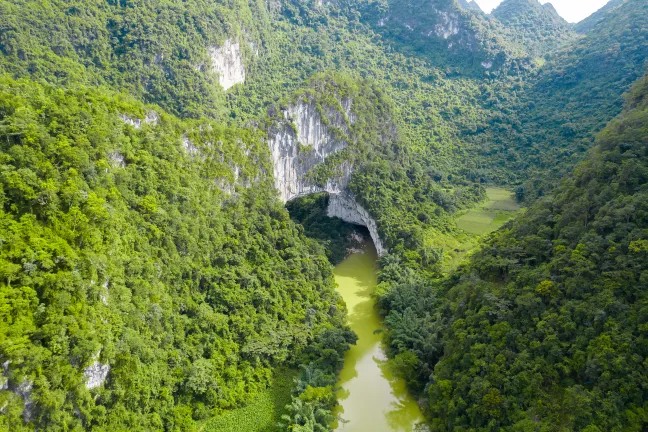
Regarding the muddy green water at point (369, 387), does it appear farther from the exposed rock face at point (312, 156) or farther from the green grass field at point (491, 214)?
the green grass field at point (491, 214)

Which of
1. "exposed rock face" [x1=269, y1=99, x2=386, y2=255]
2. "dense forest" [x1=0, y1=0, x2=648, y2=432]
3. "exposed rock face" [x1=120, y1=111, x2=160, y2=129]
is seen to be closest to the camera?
"dense forest" [x1=0, y1=0, x2=648, y2=432]

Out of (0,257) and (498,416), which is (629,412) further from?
(0,257)

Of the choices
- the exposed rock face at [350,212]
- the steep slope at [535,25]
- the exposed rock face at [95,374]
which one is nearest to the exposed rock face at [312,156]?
the exposed rock face at [350,212]

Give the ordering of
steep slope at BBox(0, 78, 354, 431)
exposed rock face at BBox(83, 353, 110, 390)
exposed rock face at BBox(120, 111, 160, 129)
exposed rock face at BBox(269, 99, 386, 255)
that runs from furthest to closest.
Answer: exposed rock face at BBox(269, 99, 386, 255) → exposed rock face at BBox(120, 111, 160, 129) → exposed rock face at BBox(83, 353, 110, 390) → steep slope at BBox(0, 78, 354, 431)

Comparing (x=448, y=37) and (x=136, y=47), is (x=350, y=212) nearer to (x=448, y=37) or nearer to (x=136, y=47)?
(x=136, y=47)

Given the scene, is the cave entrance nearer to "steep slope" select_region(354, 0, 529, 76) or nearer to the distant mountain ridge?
"steep slope" select_region(354, 0, 529, 76)

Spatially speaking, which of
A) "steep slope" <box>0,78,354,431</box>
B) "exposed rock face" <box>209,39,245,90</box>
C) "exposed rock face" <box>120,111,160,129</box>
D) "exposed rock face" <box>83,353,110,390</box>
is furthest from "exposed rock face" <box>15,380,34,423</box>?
"exposed rock face" <box>209,39,245,90</box>

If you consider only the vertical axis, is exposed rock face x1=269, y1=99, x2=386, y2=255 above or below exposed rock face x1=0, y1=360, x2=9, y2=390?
above
